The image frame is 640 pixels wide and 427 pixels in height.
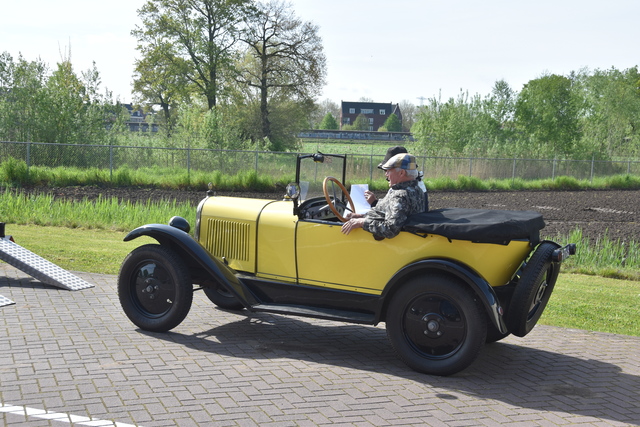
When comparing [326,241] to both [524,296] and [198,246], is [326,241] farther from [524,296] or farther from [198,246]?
[524,296]

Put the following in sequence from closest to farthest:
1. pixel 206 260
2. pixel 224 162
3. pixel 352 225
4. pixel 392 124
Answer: pixel 352 225 < pixel 206 260 < pixel 224 162 < pixel 392 124

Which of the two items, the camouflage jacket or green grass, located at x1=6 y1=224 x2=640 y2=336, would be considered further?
green grass, located at x1=6 y1=224 x2=640 y2=336

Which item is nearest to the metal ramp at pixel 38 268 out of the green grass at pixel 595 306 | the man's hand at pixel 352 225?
the man's hand at pixel 352 225

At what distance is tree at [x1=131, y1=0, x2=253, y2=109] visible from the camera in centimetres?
4759

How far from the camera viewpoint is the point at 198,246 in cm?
650

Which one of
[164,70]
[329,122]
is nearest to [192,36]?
[164,70]

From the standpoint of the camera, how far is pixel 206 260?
21.0ft

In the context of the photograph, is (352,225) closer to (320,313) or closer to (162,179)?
(320,313)

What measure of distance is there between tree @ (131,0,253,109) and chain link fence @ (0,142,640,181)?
18432mm

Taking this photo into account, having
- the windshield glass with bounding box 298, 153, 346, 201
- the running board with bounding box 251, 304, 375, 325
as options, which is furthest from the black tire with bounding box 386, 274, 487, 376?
the windshield glass with bounding box 298, 153, 346, 201

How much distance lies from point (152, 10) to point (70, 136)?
2124 cm

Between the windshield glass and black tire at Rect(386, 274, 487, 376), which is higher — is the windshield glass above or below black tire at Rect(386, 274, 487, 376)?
above

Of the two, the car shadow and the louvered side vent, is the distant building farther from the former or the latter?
the car shadow

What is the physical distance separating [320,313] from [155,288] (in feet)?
5.56
